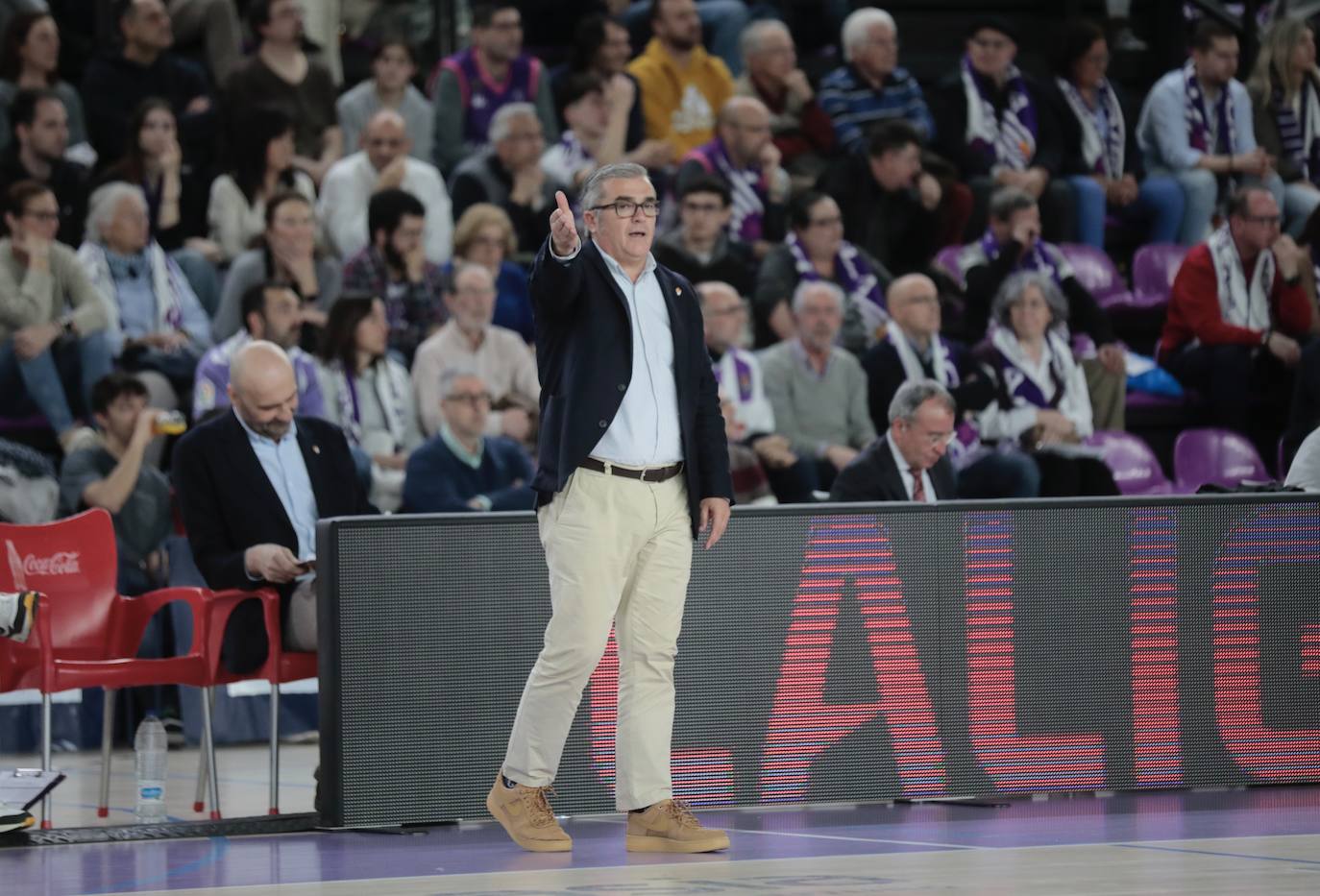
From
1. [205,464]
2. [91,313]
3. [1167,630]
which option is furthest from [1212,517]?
[91,313]

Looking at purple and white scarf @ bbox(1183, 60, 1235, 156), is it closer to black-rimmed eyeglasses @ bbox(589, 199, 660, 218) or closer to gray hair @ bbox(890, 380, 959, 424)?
gray hair @ bbox(890, 380, 959, 424)

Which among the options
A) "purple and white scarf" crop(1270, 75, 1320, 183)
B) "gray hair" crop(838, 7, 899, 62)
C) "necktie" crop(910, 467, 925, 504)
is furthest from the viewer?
"purple and white scarf" crop(1270, 75, 1320, 183)

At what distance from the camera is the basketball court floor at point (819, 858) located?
216 inches

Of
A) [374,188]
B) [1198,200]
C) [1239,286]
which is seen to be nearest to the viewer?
[374,188]

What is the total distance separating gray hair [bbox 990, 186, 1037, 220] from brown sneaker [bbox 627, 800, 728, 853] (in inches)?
282

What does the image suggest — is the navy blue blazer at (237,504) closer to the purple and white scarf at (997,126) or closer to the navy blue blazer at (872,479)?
the navy blue blazer at (872,479)

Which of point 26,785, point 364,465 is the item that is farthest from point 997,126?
point 26,785

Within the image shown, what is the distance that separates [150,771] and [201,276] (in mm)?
5209

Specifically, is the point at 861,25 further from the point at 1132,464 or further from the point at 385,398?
the point at 385,398

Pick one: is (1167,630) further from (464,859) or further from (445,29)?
(445,29)

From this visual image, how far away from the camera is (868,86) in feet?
46.6

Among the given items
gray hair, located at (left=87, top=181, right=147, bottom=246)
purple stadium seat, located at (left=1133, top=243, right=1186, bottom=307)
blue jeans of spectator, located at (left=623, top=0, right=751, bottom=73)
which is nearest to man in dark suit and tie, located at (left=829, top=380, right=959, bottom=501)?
gray hair, located at (left=87, top=181, right=147, bottom=246)

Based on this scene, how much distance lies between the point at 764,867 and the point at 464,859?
2.86 ft

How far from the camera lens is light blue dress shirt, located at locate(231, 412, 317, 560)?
7.98m
